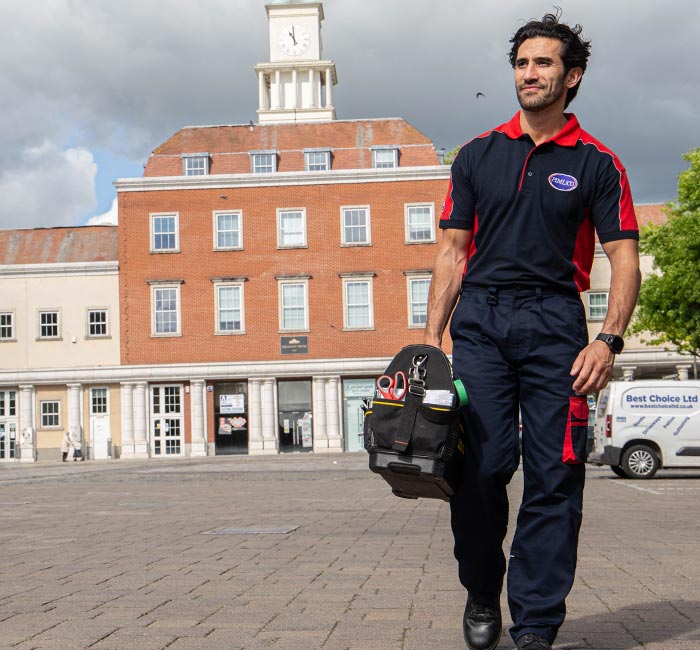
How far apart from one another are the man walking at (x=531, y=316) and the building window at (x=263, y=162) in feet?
153

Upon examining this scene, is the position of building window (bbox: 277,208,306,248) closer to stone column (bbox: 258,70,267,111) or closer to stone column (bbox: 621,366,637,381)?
stone column (bbox: 621,366,637,381)

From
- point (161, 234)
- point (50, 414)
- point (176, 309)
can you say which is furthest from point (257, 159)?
point (50, 414)

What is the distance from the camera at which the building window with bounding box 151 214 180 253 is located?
163 feet

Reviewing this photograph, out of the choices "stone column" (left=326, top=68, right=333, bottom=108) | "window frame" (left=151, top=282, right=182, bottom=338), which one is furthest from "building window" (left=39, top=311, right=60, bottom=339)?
"stone column" (left=326, top=68, right=333, bottom=108)

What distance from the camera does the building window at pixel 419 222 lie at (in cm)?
4909

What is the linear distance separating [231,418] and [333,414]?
4.29m

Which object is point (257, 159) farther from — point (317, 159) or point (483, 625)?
point (483, 625)

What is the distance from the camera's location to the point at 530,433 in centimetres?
445

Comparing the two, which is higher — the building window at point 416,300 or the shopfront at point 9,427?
the building window at point 416,300

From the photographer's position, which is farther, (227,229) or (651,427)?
(227,229)

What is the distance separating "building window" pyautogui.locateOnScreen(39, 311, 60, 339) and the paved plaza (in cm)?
3617

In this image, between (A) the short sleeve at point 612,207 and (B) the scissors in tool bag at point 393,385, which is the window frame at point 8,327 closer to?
(B) the scissors in tool bag at point 393,385

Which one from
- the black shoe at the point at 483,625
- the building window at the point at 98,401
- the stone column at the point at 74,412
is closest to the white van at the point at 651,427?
the black shoe at the point at 483,625

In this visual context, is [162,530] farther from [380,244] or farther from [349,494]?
[380,244]
